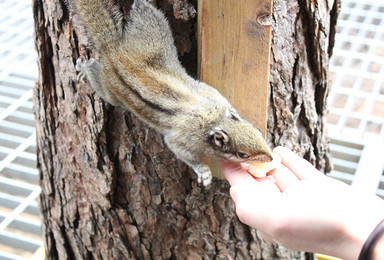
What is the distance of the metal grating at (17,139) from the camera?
328 cm

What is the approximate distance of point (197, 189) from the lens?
7.32 ft

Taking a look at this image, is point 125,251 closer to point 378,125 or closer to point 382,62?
point 378,125

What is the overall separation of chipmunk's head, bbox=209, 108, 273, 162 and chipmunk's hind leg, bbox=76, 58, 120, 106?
0.48 meters

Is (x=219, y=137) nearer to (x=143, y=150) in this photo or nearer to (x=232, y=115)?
(x=232, y=115)

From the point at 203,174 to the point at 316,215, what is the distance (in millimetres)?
610

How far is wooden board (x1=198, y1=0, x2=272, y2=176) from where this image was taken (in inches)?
72.7

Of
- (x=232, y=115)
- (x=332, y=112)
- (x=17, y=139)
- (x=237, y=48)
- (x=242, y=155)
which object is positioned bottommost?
(x=17, y=139)

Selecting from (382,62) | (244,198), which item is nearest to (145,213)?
(244,198)

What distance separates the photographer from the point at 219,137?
212 centimetres

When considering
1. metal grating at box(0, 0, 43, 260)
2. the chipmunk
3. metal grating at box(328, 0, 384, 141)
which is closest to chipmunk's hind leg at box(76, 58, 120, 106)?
the chipmunk

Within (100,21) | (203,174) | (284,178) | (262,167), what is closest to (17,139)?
(100,21)

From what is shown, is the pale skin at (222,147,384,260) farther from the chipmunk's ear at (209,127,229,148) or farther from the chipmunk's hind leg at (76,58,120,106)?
the chipmunk's hind leg at (76,58,120,106)

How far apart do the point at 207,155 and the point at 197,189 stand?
0.59ft

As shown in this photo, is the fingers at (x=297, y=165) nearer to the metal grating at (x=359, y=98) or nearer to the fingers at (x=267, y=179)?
the fingers at (x=267, y=179)
